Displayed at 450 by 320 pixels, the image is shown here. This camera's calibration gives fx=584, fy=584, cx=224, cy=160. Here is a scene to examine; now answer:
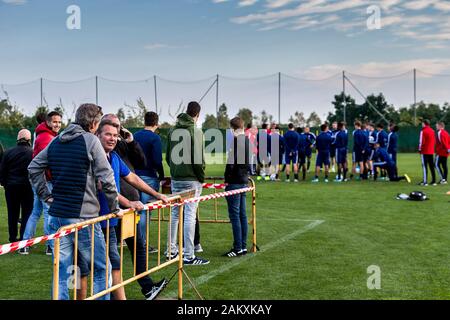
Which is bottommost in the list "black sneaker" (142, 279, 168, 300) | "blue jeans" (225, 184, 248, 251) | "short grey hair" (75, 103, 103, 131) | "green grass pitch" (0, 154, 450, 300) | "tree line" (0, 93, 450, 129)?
"green grass pitch" (0, 154, 450, 300)

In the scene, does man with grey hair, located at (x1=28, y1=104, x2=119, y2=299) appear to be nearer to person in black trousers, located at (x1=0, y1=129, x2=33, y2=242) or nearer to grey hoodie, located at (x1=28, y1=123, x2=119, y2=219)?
grey hoodie, located at (x1=28, y1=123, x2=119, y2=219)

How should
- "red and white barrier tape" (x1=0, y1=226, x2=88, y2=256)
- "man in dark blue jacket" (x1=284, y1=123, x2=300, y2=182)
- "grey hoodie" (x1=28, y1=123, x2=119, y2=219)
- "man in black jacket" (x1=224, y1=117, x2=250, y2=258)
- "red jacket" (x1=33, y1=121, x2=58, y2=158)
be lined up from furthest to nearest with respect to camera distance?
"man in dark blue jacket" (x1=284, y1=123, x2=300, y2=182)
"man in black jacket" (x1=224, y1=117, x2=250, y2=258)
"red jacket" (x1=33, y1=121, x2=58, y2=158)
"grey hoodie" (x1=28, y1=123, x2=119, y2=219)
"red and white barrier tape" (x1=0, y1=226, x2=88, y2=256)

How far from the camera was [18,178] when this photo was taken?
9289 millimetres

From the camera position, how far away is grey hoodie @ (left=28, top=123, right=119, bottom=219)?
4.83m

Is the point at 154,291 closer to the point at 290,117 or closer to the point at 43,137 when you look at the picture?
the point at 43,137

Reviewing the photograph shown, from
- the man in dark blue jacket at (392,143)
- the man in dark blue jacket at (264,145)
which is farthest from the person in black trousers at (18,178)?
the man in dark blue jacket at (392,143)

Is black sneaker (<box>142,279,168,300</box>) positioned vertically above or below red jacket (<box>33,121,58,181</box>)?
below

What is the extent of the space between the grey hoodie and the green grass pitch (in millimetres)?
1962

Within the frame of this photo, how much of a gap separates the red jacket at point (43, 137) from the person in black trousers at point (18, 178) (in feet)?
2.38

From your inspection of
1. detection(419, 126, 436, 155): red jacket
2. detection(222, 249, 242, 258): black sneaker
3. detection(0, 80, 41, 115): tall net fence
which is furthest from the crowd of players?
detection(0, 80, 41, 115): tall net fence

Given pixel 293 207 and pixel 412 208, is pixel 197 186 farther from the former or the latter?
pixel 412 208

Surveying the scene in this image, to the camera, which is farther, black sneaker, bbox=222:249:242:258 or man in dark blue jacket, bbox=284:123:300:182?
man in dark blue jacket, bbox=284:123:300:182
